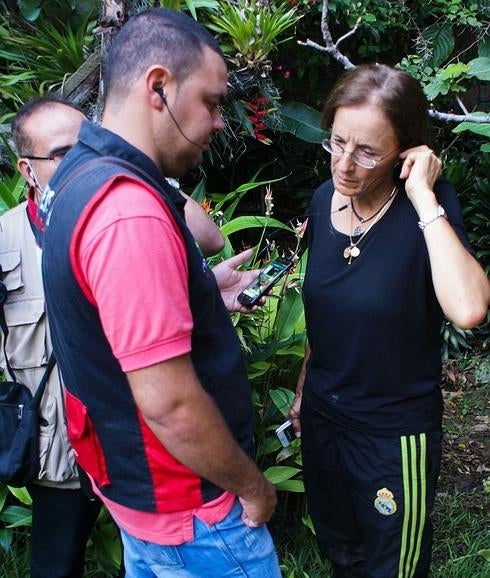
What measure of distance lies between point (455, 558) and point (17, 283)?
2.18 meters

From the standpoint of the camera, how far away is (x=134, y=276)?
44.4 inches

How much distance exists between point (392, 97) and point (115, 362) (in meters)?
1.11

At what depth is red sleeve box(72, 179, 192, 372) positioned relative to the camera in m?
1.13

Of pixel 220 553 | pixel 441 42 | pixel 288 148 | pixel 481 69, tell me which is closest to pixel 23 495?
pixel 220 553

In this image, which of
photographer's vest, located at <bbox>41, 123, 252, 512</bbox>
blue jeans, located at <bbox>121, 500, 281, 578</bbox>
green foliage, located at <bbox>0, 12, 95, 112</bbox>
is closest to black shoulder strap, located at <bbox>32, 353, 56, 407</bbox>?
photographer's vest, located at <bbox>41, 123, 252, 512</bbox>

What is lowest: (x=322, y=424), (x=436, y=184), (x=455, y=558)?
(x=455, y=558)

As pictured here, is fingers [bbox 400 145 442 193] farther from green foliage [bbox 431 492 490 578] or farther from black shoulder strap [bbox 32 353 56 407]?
green foliage [bbox 431 492 490 578]

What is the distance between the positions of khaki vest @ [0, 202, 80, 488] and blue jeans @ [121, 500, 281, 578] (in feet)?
1.86

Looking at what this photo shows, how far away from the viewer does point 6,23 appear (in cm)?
454

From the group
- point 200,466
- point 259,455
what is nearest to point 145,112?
point 200,466

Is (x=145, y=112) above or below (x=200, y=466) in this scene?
above

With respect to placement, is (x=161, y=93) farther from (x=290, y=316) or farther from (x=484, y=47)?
(x=484, y=47)

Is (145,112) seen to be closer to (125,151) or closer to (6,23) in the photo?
(125,151)

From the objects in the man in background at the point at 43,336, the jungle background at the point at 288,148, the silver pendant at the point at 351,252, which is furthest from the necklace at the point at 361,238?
the man in background at the point at 43,336
